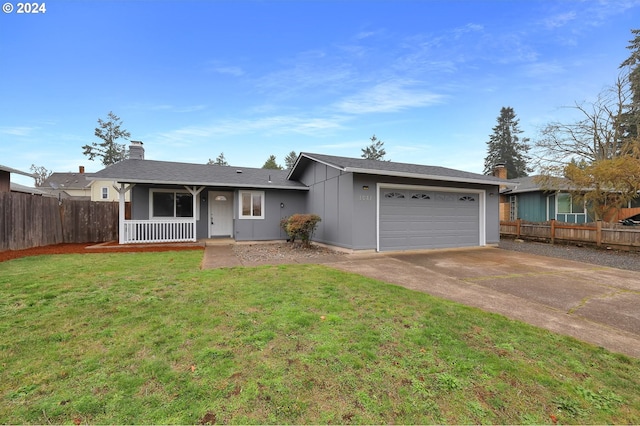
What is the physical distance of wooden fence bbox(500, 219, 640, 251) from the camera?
10.2 m

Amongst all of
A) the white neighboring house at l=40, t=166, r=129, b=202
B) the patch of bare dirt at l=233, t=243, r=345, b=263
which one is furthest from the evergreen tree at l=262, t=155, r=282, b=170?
the patch of bare dirt at l=233, t=243, r=345, b=263

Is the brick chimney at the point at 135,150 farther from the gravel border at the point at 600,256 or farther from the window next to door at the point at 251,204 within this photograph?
the gravel border at the point at 600,256

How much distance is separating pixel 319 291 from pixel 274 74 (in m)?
12.5

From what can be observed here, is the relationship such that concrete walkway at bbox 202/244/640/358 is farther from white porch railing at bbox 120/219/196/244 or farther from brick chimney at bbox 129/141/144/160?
brick chimney at bbox 129/141/144/160

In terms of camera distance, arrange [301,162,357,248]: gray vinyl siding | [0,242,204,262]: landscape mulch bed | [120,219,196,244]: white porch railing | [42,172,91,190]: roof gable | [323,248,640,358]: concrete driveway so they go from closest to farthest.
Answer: [323,248,640,358]: concrete driveway → [0,242,204,262]: landscape mulch bed → [301,162,357,248]: gray vinyl siding → [120,219,196,244]: white porch railing → [42,172,91,190]: roof gable

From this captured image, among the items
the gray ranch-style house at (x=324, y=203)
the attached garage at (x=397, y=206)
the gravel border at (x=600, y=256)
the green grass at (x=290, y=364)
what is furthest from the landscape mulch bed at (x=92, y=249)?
the gravel border at (x=600, y=256)

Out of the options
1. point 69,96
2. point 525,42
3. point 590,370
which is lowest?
point 590,370

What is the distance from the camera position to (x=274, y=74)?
13.7m

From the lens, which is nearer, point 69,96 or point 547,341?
point 547,341

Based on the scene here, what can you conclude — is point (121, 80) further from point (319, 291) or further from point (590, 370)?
point (590, 370)

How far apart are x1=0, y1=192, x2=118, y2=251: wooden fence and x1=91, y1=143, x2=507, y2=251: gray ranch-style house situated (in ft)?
6.59

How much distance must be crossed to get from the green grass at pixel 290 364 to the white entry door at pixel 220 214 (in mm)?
8442

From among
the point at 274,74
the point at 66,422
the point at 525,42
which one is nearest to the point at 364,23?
the point at 274,74

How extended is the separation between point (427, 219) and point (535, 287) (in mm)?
5207
